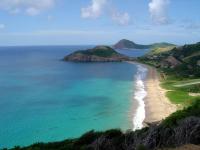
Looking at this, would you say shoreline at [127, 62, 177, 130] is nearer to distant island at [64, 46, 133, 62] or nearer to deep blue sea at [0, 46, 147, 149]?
deep blue sea at [0, 46, 147, 149]

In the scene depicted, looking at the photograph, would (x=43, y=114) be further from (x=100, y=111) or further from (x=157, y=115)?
(x=157, y=115)

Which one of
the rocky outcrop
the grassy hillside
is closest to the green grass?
the grassy hillside

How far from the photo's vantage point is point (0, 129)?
146 feet

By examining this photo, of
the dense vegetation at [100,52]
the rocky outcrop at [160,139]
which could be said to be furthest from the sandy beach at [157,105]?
the dense vegetation at [100,52]

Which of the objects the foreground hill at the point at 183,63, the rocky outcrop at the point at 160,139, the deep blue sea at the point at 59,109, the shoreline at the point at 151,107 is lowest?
the deep blue sea at the point at 59,109

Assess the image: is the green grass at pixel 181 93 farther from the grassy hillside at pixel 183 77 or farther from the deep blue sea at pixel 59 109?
the deep blue sea at pixel 59 109

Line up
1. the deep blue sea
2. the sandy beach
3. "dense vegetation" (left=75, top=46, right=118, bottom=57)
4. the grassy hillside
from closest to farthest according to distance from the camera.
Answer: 1. the deep blue sea
2. the sandy beach
3. the grassy hillside
4. "dense vegetation" (left=75, top=46, right=118, bottom=57)

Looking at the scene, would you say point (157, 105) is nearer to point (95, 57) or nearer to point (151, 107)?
point (151, 107)

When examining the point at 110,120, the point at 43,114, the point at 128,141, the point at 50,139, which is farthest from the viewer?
the point at 43,114

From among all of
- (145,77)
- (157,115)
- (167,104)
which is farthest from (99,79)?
(157,115)

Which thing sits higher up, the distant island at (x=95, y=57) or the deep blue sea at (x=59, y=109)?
the distant island at (x=95, y=57)

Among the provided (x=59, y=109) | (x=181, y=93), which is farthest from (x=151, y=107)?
(x=59, y=109)

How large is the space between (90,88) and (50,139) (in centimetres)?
3950

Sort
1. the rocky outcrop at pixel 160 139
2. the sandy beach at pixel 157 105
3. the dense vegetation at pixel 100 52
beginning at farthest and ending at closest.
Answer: the dense vegetation at pixel 100 52
the sandy beach at pixel 157 105
the rocky outcrop at pixel 160 139
